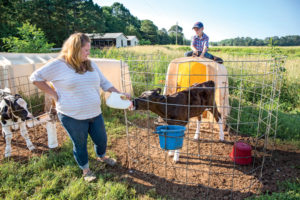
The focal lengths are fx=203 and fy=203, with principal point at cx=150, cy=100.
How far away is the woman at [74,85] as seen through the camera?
105 inches

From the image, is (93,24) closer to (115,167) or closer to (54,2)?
(54,2)

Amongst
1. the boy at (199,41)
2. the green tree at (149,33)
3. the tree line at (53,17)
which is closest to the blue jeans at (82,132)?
the boy at (199,41)

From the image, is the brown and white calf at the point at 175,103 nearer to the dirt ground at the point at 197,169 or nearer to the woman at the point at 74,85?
the dirt ground at the point at 197,169

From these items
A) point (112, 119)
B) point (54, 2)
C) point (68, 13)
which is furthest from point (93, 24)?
point (112, 119)

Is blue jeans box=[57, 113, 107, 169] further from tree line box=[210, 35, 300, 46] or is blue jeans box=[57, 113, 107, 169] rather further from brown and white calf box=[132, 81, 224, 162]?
tree line box=[210, 35, 300, 46]

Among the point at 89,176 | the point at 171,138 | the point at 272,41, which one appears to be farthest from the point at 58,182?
the point at 272,41

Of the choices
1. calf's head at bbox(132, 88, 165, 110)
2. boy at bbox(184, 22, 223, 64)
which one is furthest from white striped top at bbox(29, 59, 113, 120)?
boy at bbox(184, 22, 223, 64)

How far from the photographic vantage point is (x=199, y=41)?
5.84m

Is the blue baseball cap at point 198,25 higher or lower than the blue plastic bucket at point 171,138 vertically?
higher

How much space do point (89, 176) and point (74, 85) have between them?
1.57m

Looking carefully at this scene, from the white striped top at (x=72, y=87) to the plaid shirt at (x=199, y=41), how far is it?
3.78 metres

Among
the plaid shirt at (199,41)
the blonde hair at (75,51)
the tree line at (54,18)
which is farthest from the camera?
the tree line at (54,18)

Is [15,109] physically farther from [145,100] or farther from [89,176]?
[145,100]

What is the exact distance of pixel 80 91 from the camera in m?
2.78
